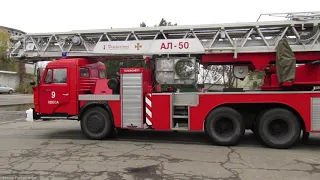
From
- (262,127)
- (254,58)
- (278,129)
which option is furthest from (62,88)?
(278,129)

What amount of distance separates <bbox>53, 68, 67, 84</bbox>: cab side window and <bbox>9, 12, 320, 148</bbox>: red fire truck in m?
0.03

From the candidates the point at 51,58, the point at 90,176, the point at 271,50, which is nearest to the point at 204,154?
the point at 90,176

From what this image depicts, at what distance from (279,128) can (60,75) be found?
265 inches

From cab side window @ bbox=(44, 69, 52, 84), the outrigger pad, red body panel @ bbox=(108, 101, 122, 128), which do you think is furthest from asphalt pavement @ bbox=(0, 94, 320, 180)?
the outrigger pad

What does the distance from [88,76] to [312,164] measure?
6.96 metres

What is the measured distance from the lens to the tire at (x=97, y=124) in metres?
9.44

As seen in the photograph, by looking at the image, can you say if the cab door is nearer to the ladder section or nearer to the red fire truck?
the red fire truck

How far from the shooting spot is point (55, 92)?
9.78 meters

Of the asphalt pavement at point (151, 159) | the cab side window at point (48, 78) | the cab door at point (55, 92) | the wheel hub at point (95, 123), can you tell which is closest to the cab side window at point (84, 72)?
the cab door at point (55, 92)

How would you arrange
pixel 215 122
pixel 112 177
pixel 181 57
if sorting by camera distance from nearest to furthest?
pixel 112 177 < pixel 215 122 < pixel 181 57

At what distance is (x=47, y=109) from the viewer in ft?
32.4

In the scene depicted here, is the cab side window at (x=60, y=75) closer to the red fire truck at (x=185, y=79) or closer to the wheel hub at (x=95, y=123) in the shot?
the red fire truck at (x=185, y=79)

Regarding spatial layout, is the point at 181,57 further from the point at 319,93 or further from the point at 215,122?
the point at 319,93

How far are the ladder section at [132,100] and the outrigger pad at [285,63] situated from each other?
3.89 meters
